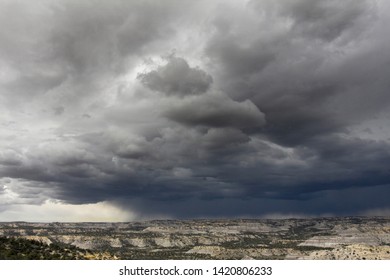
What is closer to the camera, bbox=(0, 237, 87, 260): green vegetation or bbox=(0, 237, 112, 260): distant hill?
bbox=(0, 237, 87, 260): green vegetation

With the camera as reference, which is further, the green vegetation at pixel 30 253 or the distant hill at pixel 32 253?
the distant hill at pixel 32 253

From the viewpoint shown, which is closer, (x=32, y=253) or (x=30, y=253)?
(x=30, y=253)

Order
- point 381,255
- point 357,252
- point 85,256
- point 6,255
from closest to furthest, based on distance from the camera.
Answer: point 6,255 → point 85,256 → point 381,255 → point 357,252
